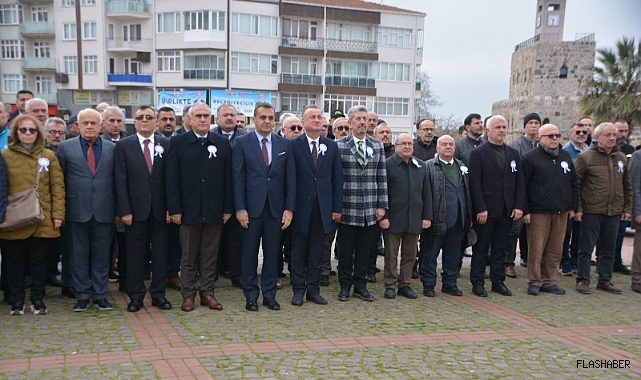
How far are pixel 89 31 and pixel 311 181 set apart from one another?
1846 inches

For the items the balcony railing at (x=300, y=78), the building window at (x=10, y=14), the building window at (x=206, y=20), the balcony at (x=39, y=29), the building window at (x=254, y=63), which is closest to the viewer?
the building window at (x=206, y=20)

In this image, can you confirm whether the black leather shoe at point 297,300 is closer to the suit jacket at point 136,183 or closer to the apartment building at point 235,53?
the suit jacket at point 136,183

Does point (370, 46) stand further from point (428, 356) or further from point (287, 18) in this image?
point (428, 356)

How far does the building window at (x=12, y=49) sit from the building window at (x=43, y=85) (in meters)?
2.56

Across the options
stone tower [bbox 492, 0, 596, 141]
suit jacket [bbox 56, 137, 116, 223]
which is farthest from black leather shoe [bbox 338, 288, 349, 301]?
stone tower [bbox 492, 0, 596, 141]

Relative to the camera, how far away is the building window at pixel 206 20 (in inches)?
1722

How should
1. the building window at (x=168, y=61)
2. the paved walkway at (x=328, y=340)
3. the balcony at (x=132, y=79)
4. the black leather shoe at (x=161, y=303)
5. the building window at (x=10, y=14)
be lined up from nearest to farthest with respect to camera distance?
the paved walkway at (x=328, y=340), the black leather shoe at (x=161, y=303), the building window at (x=168, y=61), the balcony at (x=132, y=79), the building window at (x=10, y=14)

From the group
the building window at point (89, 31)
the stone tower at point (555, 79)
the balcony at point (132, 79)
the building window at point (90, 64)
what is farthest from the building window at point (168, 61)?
the stone tower at point (555, 79)

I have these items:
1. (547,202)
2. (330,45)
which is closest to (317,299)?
(547,202)

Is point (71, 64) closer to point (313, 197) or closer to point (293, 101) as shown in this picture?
→ point (293, 101)

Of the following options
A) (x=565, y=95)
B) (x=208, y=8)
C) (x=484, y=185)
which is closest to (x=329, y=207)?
(x=484, y=185)

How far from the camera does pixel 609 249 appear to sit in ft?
27.9

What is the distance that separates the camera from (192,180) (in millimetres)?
6520

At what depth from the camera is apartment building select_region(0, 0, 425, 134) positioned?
4441 centimetres
